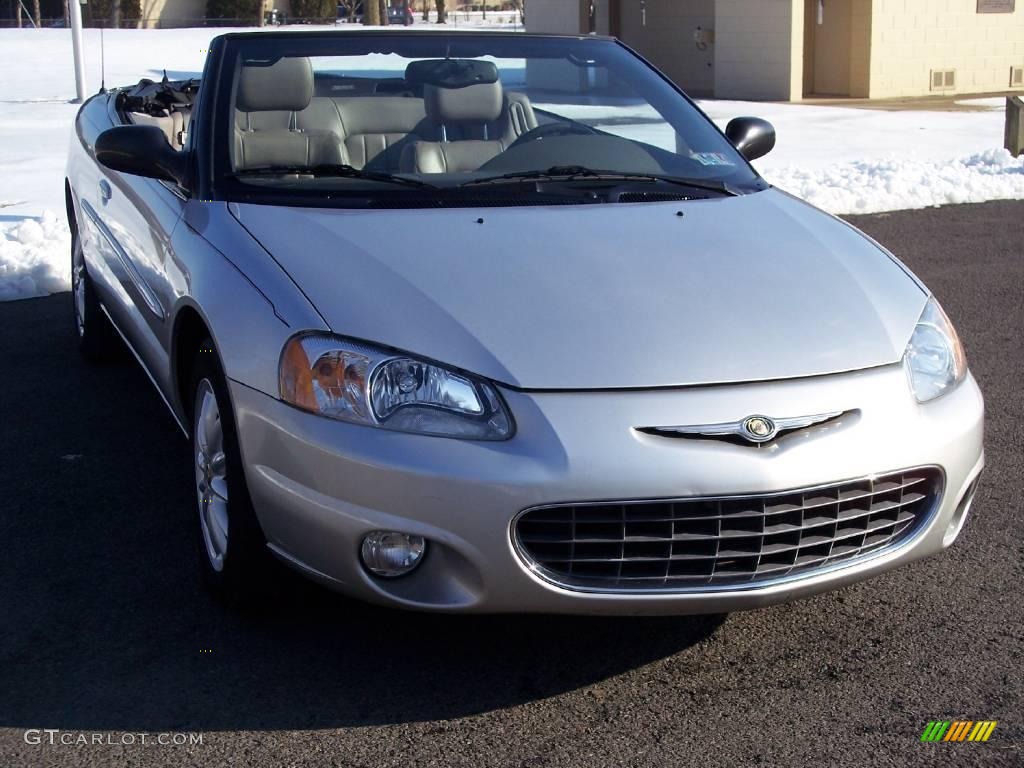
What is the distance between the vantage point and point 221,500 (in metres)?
3.47

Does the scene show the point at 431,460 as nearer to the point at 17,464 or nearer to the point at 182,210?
the point at 182,210

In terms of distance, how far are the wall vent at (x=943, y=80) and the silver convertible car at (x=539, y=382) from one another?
865 inches

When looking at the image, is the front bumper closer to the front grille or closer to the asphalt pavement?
the front grille

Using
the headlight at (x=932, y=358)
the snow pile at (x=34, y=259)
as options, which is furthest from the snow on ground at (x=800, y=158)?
the headlight at (x=932, y=358)

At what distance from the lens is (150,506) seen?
431 centimetres

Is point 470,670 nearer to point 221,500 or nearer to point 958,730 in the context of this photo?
point 221,500

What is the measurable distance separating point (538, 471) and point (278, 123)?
2.01 m

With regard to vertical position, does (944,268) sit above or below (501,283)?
below

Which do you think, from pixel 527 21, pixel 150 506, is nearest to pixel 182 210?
pixel 150 506

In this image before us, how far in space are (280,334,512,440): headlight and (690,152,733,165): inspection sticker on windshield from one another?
175 cm

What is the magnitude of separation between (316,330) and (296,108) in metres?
1.63

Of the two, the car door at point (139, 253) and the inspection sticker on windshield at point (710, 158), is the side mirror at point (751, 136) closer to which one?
the inspection sticker on windshield at point (710, 158)

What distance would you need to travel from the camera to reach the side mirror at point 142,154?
3.95 meters

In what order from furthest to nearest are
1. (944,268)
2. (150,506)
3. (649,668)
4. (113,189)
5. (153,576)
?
(944,268), (113,189), (150,506), (153,576), (649,668)
